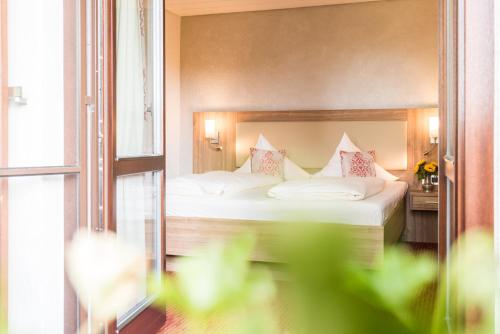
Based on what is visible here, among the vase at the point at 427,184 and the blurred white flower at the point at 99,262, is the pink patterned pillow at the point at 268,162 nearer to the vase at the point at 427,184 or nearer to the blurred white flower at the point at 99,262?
the vase at the point at 427,184

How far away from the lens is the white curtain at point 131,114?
7.86 feet

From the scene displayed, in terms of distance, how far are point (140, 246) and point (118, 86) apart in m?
0.81

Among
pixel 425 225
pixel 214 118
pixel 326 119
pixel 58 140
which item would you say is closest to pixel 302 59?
pixel 326 119

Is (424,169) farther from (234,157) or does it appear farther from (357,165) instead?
(234,157)

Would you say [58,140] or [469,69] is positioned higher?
[469,69]

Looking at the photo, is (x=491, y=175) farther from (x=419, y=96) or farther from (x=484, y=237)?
(x=419, y=96)

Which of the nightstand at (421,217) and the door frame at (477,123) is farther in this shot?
the nightstand at (421,217)

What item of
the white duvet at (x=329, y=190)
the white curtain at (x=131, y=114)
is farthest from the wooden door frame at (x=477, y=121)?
the white duvet at (x=329, y=190)

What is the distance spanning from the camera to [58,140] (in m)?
1.97

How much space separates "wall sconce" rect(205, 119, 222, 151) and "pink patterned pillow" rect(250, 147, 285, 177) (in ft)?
2.10

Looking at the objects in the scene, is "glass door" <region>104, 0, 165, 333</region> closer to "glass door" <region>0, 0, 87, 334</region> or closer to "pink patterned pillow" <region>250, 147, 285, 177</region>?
"glass door" <region>0, 0, 87, 334</region>

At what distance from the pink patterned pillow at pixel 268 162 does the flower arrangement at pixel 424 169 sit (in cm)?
144

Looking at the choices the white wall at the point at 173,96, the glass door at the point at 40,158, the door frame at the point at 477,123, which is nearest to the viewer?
the door frame at the point at 477,123

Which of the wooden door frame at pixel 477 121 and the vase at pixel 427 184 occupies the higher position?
the wooden door frame at pixel 477 121
